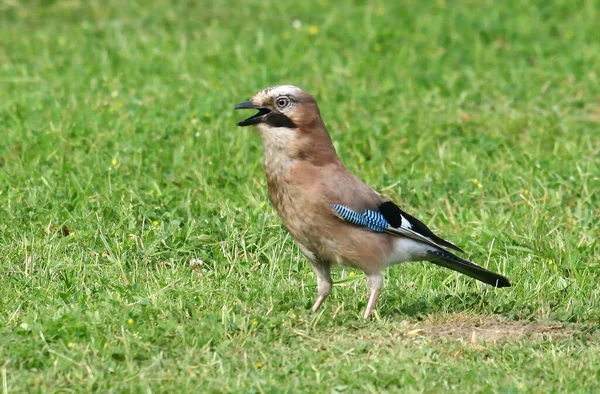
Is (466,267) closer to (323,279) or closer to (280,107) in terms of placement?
(323,279)

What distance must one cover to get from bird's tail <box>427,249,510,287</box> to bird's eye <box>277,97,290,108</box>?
1184 mm

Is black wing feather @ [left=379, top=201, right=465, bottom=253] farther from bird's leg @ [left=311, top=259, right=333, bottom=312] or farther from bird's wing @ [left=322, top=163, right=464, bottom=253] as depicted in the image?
bird's leg @ [left=311, top=259, right=333, bottom=312]

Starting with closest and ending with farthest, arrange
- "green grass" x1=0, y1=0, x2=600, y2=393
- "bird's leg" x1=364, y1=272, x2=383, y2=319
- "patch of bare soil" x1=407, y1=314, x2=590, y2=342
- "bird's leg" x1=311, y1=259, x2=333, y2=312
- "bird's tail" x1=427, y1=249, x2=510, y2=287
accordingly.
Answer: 1. "green grass" x1=0, y1=0, x2=600, y2=393
2. "patch of bare soil" x1=407, y1=314, x2=590, y2=342
3. "bird's leg" x1=364, y1=272, x2=383, y2=319
4. "bird's leg" x1=311, y1=259, x2=333, y2=312
5. "bird's tail" x1=427, y1=249, x2=510, y2=287

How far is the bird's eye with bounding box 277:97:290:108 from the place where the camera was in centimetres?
642

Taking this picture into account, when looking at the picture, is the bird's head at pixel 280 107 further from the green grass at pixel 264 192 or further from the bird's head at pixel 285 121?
the green grass at pixel 264 192

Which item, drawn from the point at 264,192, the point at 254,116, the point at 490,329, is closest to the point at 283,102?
the point at 254,116

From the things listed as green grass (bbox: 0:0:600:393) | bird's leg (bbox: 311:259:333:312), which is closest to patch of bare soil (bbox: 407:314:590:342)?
green grass (bbox: 0:0:600:393)

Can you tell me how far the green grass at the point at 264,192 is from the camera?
569 cm

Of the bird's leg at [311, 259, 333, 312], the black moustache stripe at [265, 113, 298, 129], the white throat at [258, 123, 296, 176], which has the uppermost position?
the black moustache stripe at [265, 113, 298, 129]

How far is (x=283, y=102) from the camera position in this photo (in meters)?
6.42

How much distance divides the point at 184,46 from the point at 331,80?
1609 mm

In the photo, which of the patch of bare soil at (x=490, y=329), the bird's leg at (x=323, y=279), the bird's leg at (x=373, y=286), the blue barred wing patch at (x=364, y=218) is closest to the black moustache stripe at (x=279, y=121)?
the blue barred wing patch at (x=364, y=218)

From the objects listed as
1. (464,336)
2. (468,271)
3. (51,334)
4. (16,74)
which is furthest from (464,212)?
(16,74)

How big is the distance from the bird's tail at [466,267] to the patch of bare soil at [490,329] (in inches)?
10.9
